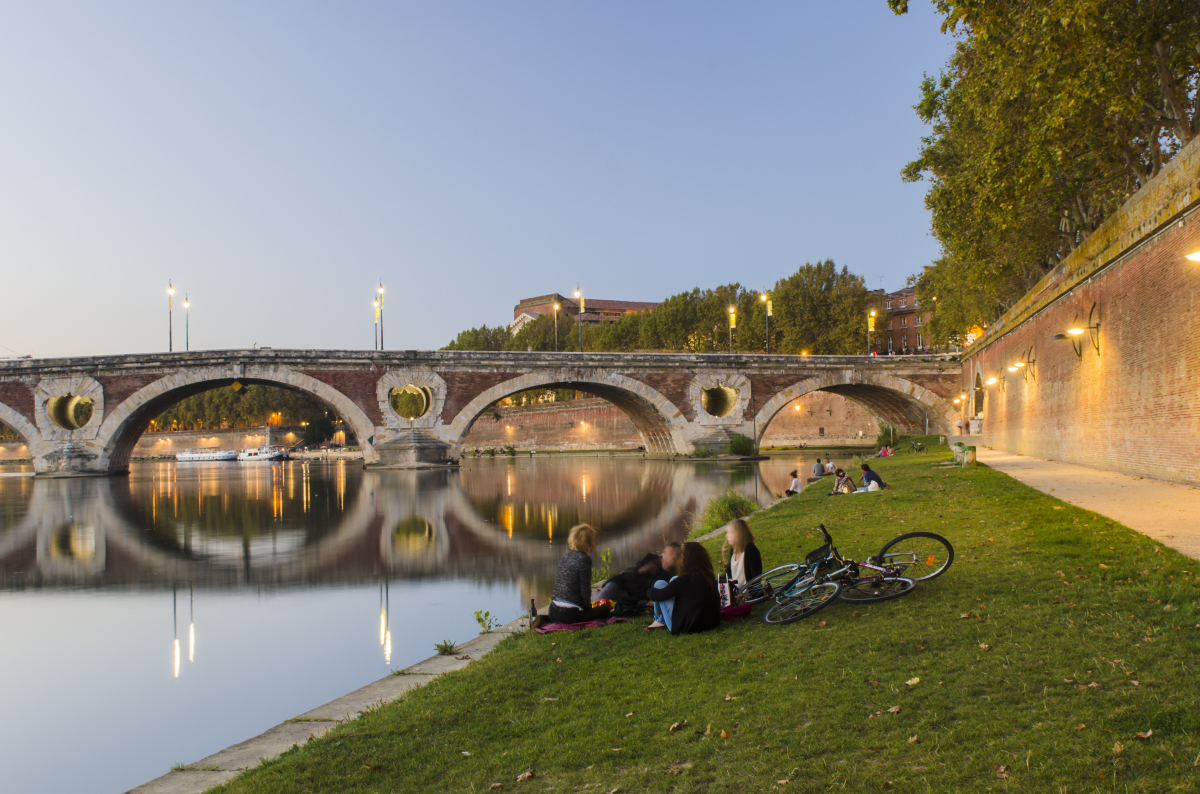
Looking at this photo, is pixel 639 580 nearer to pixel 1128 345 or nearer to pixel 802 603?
pixel 802 603

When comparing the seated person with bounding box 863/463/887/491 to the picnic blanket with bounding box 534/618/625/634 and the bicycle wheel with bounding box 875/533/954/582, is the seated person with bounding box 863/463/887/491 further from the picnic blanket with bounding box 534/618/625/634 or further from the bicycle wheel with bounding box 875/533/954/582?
Answer: the picnic blanket with bounding box 534/618/625/634

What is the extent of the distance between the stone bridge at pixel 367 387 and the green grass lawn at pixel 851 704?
34116 millimetres

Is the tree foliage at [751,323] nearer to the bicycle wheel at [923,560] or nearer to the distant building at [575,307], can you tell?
the distant building at [575,307]

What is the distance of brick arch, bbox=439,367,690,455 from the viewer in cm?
4188

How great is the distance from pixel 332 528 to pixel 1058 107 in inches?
726

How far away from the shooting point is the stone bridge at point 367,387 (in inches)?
1588

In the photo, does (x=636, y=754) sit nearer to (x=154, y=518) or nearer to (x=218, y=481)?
(x=154, y=518)

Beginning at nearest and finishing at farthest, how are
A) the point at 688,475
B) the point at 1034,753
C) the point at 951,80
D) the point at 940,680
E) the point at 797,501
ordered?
1. the point at 1034,753
2. the point at 940,680
3. the point at 797,501
4. the point at 951,80
5. the point at 688,475

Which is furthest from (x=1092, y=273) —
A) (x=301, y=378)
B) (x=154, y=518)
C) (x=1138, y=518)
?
(x=301, y=378)

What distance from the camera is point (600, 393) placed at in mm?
48062

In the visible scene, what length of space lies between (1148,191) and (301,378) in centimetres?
3528

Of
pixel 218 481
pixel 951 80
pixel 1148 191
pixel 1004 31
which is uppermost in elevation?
pixel 951 80

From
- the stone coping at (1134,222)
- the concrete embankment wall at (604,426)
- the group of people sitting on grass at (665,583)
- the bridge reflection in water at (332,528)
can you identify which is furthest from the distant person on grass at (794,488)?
the concrete embankment wall at (604,426)

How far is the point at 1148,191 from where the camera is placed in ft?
53.1
